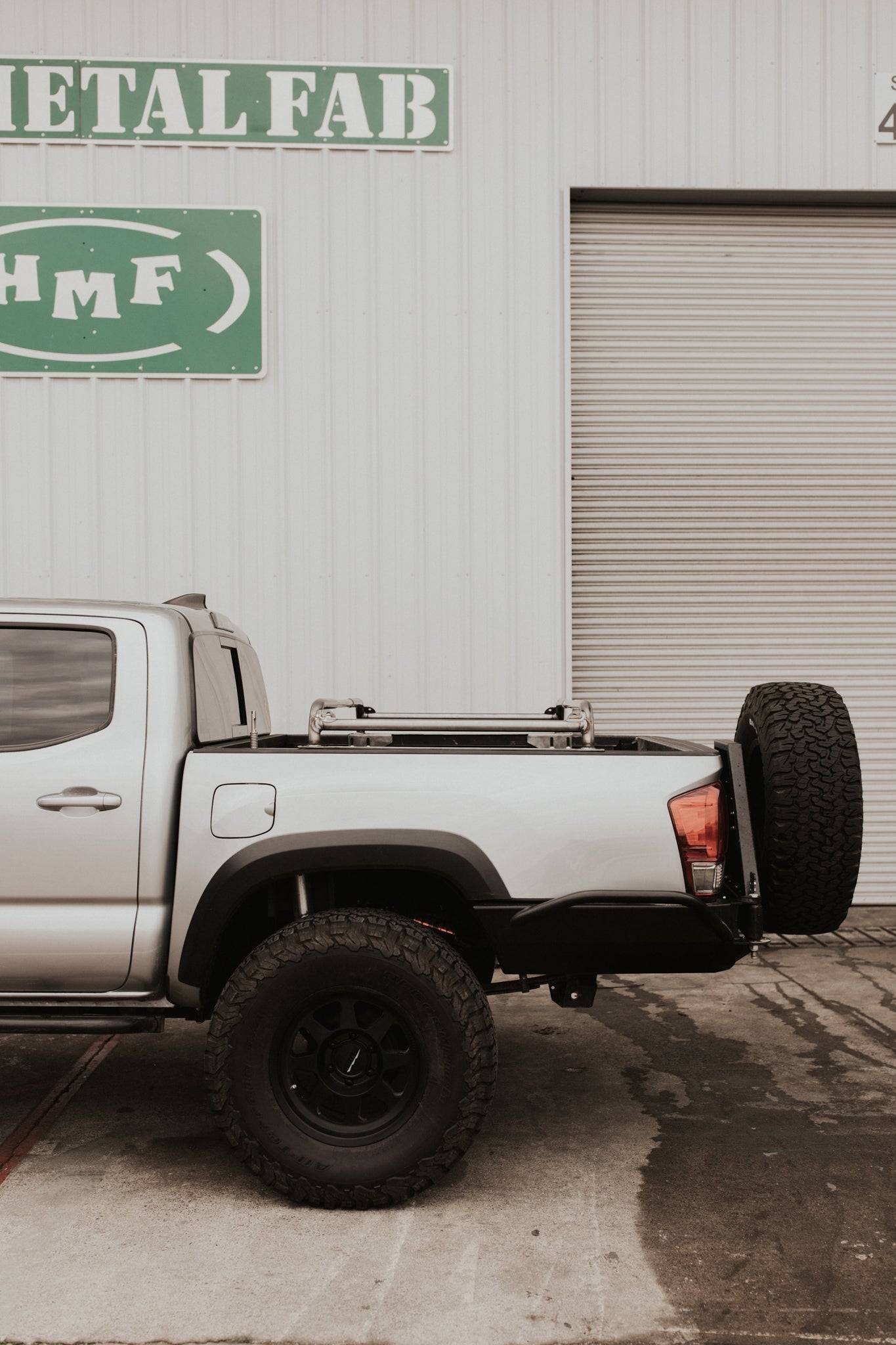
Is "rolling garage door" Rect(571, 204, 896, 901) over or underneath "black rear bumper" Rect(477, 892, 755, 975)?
over

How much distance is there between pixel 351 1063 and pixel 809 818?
1.63m

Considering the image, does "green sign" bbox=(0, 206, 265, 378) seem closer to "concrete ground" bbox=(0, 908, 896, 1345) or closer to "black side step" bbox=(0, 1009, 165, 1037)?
"concrete ground" bbox=(0, 908, 896, 1345)

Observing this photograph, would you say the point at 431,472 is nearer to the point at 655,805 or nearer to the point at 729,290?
the point at 729,290

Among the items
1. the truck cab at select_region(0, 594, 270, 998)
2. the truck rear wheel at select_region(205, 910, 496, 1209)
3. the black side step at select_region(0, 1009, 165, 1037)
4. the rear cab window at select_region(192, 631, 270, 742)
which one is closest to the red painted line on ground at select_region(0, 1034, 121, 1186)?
the black side step at select_region(0, 1009, 165, 1037)

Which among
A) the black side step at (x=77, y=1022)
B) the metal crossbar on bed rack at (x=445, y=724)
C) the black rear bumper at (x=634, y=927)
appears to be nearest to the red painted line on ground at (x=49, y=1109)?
the black side step at (x=77, y=1022)

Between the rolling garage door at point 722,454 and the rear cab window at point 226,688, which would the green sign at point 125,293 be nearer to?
the rolling garage door at point 722,454

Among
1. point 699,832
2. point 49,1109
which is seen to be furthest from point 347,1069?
point 49,1109

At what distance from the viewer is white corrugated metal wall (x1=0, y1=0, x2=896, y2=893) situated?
7.28 metres

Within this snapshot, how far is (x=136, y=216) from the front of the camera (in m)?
7.24

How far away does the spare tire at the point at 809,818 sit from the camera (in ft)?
12.0

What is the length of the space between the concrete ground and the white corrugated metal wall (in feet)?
10.3

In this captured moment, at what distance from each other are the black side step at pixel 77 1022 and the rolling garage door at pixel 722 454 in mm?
4793

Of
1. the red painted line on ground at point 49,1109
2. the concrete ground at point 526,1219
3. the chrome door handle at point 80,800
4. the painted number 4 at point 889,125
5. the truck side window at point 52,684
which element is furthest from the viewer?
the painted number 4 at point 889,125

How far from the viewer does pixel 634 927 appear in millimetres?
3459
